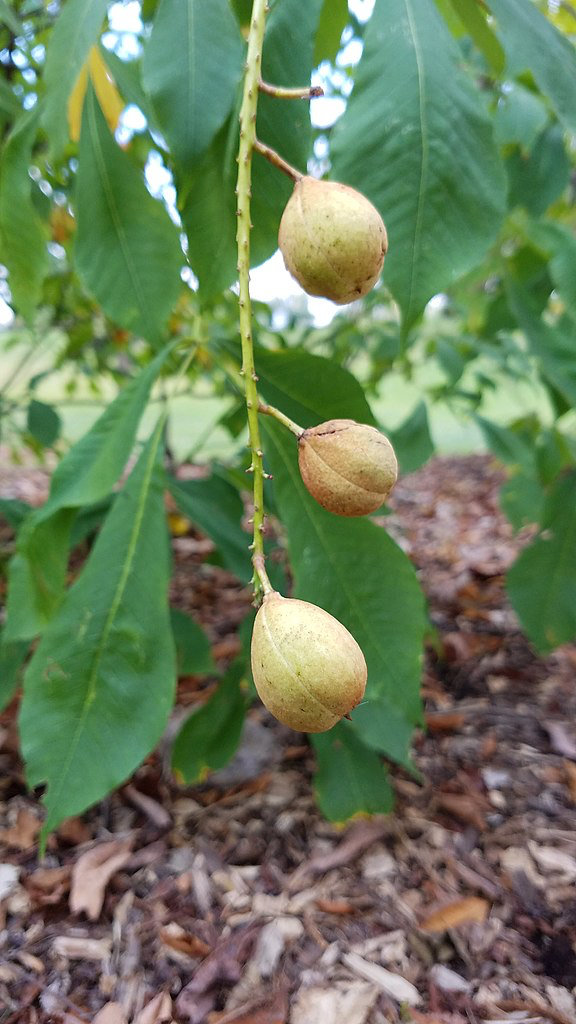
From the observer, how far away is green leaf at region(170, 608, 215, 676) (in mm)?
1472

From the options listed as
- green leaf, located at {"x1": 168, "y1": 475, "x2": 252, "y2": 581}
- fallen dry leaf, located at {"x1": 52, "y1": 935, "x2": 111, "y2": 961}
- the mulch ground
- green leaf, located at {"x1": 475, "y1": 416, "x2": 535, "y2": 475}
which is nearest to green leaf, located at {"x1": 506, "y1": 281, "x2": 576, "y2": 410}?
green leaf, located at {"x1": 475, "y1": 416, "x2": 535, "y2": 475}

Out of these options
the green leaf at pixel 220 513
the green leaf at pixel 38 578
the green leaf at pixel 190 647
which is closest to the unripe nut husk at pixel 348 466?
the green leaf at pixel 38 578

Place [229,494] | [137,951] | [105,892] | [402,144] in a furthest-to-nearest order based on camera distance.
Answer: [229,494] → [105,892] → [137,951] → [402,144]

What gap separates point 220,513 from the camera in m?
1.55

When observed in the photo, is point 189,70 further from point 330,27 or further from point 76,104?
point 76,104

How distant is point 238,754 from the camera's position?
5.45 ft

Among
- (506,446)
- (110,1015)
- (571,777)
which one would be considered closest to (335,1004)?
(110,1015)

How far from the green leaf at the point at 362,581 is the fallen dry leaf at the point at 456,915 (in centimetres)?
45

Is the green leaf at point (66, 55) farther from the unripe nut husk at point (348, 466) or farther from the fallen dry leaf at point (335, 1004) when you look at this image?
the fallen dry leaf at point (335, 1004)

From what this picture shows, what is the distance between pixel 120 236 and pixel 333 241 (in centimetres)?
62

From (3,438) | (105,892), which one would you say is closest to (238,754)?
(105,892)

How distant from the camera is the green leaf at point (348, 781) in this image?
137 centimetres

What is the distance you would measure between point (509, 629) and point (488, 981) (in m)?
1.26

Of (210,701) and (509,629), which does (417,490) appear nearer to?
(509,629)
